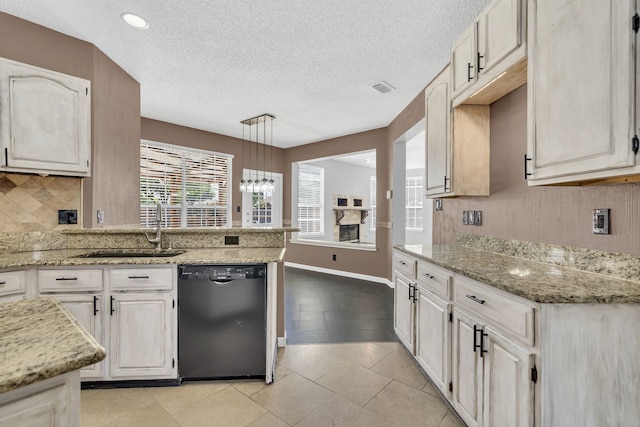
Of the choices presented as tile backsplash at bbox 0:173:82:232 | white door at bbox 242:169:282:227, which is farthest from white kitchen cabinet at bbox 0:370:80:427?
white door at bbox 242:169:282:227

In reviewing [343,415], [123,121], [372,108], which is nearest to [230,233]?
[343,415]

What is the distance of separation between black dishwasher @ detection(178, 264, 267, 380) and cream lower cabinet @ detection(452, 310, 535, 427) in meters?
1.30

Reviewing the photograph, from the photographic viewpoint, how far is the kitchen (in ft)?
5.20

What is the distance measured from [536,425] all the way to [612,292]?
0.63 m

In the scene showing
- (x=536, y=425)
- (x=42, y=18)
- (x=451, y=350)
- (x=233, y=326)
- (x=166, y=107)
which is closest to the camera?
(x=536, y=425)

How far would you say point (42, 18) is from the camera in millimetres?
2338

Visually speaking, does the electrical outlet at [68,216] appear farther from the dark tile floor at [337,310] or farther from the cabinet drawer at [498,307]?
the cabinet drawer at [498,307]

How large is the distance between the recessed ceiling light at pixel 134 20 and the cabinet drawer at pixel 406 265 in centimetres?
289

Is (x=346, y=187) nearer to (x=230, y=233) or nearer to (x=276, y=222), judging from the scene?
(x=276, y=222)

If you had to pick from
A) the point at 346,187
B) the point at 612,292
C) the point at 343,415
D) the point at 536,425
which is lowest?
the point at 343,415

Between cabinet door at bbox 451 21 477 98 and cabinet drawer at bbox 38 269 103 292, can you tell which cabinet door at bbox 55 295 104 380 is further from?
cabinet door at bbox 451 21 477 98

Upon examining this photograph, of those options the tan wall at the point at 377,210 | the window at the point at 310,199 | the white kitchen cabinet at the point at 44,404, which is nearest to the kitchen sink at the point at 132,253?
the white kitchen cabinet at the point at 44,404

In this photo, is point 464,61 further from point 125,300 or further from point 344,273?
point 344,273

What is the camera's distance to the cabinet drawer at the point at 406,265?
232 centimetres
